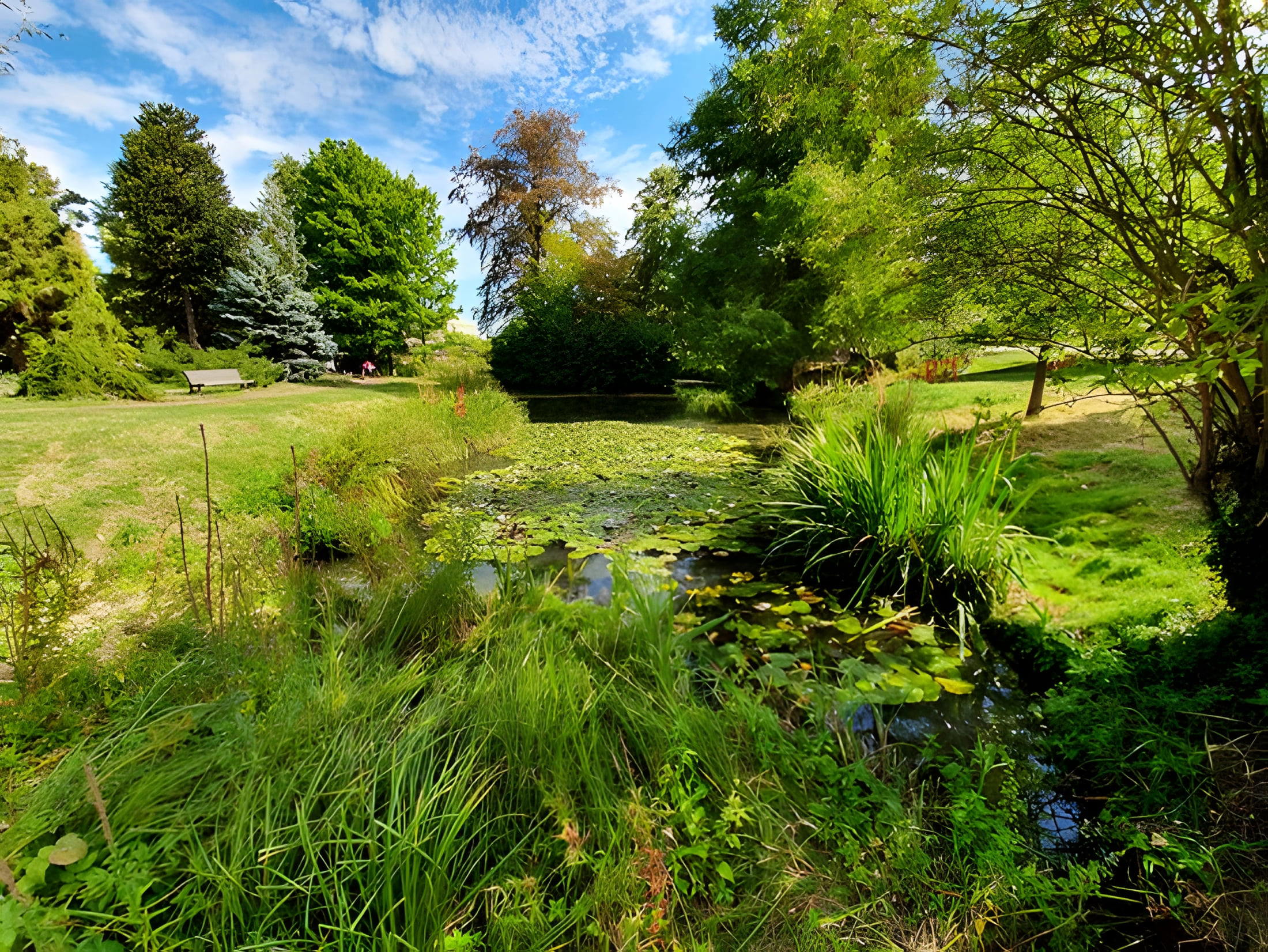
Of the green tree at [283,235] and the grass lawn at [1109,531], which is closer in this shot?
the grass lawn at [1109,531]

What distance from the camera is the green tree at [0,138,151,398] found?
31.3 feet

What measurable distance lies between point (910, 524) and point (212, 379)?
14168 mm

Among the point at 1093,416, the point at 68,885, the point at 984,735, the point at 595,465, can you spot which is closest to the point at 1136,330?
the point at 984,735

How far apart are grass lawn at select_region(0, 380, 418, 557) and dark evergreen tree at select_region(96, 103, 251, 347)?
13506mm

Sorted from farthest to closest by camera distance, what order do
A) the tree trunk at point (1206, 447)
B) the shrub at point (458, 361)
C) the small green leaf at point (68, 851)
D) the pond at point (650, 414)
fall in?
the shrub at point (458, 361)
the pond at point (650, 414)
the tree trunk at point (1206, 447)
the small green leaf at point (68, 851)

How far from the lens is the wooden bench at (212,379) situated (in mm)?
11477

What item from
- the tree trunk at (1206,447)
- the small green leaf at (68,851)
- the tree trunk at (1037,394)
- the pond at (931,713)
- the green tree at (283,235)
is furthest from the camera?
the green tree at (283,235)

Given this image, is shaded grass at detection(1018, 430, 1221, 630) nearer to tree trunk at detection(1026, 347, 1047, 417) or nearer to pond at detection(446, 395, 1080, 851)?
pond at detection(446, 395, 1080, 851)

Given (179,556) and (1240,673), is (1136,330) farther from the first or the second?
(179,556)

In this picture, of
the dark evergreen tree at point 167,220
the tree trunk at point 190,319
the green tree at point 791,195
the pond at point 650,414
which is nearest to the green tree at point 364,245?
the dark evergreen tree at point 167,220

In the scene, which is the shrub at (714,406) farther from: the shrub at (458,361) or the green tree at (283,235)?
the green tree at (283,235)

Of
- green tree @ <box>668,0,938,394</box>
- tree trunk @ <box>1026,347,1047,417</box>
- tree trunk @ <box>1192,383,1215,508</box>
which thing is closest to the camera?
tree trunk @ <box>1192,383,1215,508</box>

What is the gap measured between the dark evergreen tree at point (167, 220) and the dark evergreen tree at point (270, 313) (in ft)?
13.7

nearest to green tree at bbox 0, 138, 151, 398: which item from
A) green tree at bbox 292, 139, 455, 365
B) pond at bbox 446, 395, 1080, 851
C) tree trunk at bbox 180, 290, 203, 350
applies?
tree trunk at bbox 180, 290, 203, 350
